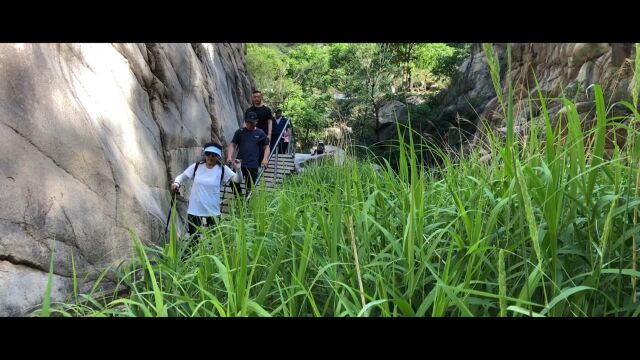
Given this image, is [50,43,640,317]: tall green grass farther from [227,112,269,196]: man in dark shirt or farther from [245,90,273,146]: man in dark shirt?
[245,90,273,146]: man in dark shirt

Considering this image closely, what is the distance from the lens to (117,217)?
417 cm

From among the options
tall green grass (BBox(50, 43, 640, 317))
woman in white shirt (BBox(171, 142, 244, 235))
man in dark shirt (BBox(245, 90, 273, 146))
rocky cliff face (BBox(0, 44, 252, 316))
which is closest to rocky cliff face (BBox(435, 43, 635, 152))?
man in dark shirt (BBox(245, 90, 273, 146))

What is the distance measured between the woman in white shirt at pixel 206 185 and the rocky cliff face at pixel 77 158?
622mm

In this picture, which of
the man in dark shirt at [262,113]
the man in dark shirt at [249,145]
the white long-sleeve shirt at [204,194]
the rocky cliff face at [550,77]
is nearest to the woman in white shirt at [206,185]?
the white long-sleeve shirt at [204,194]

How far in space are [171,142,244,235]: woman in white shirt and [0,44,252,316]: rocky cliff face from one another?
0.62 metres

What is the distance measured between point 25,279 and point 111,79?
2.65 metres

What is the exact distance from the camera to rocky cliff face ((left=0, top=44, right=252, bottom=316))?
119 inches

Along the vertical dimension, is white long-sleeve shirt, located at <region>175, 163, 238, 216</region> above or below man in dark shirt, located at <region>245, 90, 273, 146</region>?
below

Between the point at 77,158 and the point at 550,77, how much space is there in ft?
36.0

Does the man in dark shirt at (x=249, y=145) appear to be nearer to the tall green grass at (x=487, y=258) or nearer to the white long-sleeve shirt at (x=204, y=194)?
the white long-sleeve shirt at (x=204, y=194)

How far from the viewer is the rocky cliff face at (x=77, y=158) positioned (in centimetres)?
302
